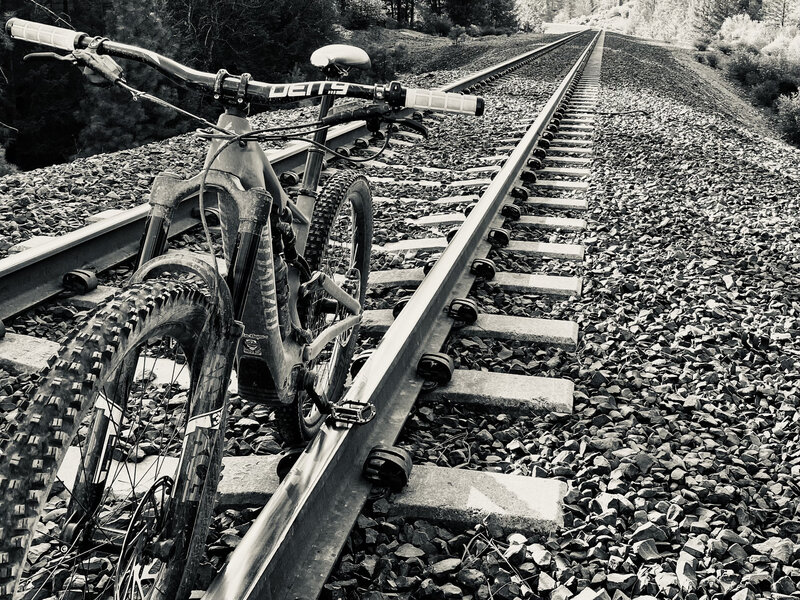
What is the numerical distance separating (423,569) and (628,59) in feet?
85.8

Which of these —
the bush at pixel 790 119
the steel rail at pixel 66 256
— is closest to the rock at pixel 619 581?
the steel rail at pixel 66 256

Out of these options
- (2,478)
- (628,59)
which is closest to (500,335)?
(2,478)

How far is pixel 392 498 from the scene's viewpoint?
250 cm

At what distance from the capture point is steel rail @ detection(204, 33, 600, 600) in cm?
192

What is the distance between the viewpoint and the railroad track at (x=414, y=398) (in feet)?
6.80

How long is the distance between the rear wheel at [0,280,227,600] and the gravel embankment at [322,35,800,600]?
1.85 ft

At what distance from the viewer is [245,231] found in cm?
186

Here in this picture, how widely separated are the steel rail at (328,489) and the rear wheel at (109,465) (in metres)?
0.18

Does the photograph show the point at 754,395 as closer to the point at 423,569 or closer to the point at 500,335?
the point at 500,335

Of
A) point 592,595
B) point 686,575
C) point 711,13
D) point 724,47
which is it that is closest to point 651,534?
point 686,575

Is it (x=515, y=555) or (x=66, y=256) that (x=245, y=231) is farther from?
(x=66, y=256)

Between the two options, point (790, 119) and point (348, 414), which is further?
point (790, 119)

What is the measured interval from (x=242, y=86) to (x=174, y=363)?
76cm

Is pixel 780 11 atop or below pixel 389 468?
atop
